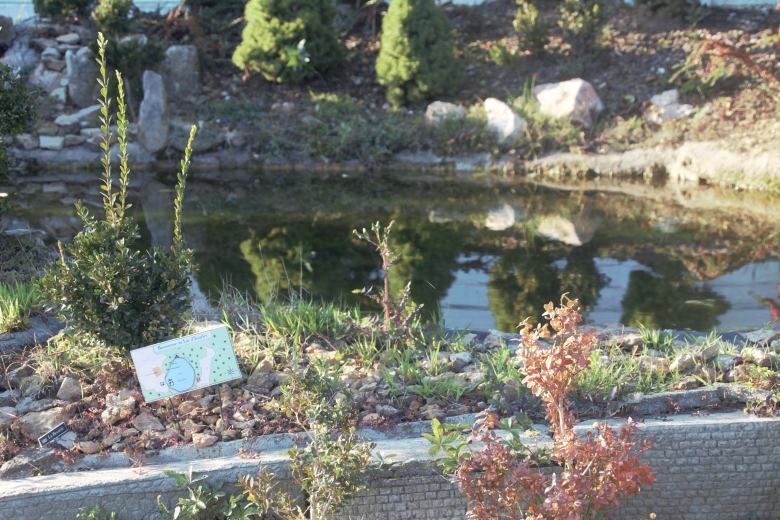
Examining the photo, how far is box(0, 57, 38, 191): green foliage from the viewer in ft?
16.3

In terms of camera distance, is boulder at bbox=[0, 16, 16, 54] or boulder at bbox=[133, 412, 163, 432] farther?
boulder at bbox=[0, 16, 16, 54]

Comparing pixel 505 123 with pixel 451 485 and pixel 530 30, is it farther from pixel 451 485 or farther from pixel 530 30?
pixel 451 485

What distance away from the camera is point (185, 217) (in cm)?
791

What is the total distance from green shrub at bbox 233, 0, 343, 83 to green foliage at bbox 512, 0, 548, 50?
3012 mm

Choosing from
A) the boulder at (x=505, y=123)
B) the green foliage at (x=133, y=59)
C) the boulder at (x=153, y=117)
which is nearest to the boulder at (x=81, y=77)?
the green foliage at (x=133, y=59)

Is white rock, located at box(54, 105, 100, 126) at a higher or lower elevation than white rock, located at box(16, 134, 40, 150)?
higher

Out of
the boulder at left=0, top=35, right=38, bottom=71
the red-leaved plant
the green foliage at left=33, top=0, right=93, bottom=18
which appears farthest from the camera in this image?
the green foliage at left=33, top=0, right=93, bottom=18

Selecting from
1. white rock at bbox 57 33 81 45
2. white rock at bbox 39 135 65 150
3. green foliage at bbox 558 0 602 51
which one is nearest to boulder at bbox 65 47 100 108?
white rock at bbox 57 33 81 45

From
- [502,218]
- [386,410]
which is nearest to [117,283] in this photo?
[386,410]

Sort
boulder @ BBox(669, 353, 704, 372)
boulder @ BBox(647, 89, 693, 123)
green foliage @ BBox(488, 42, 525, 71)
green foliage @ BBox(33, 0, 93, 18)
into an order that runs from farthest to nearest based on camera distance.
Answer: green foliage @ BBox(33, 0, 93, 18), green foliage @ BBox(488, 42, 525, 71), boulder @ BBox(647, 89, 693, 123), boulder @ BBox(669, 353, 704, 372)

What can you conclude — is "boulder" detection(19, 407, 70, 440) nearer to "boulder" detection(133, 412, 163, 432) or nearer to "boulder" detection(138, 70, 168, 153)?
"boulder" detection(133, 412, 163, 432)

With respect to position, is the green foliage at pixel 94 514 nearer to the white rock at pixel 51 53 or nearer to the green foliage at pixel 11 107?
the green foliage at pixel 11 107

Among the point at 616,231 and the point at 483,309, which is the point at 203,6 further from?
the point at 483,309

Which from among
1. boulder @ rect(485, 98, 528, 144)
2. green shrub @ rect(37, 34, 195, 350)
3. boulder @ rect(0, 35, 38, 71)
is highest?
boulder @ rect(0, 35, 38, 71)
